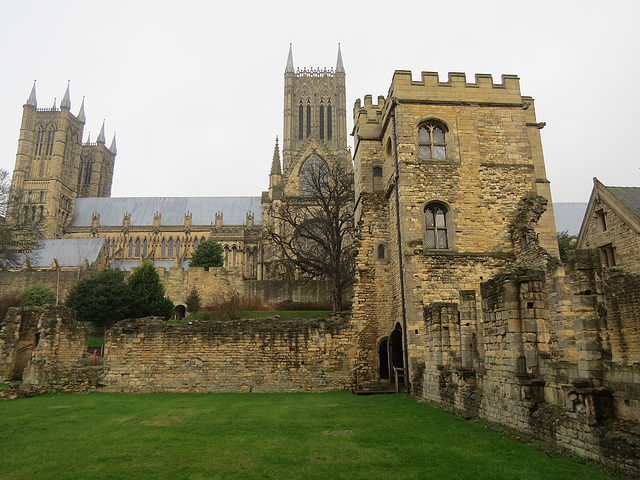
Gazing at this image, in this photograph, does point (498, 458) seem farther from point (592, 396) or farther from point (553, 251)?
point (553, 251)

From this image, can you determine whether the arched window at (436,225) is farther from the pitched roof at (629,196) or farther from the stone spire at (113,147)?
the stone spire at (113,147)

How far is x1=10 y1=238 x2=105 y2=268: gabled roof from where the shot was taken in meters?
50.3

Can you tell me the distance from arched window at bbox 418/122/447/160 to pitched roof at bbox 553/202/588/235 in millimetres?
37037

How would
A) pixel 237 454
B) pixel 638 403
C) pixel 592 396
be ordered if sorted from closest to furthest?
pixel 638 403 → pixel 592 396 → pixel 237 454

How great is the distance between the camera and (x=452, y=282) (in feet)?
52.8

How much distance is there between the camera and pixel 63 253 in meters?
52.4

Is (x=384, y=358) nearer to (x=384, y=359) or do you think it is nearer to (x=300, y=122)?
(x=384, y=359)

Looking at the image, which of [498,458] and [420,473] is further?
[498,458]

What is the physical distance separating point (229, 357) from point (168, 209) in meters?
59.3

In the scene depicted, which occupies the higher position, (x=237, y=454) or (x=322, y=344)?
(x=322, y=344)

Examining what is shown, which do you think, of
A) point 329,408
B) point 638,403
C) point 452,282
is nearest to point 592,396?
point 638,403

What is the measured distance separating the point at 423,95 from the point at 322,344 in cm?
1037

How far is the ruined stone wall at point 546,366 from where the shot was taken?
6195mm

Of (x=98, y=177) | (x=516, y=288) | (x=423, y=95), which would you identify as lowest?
(x=516, y=288)
